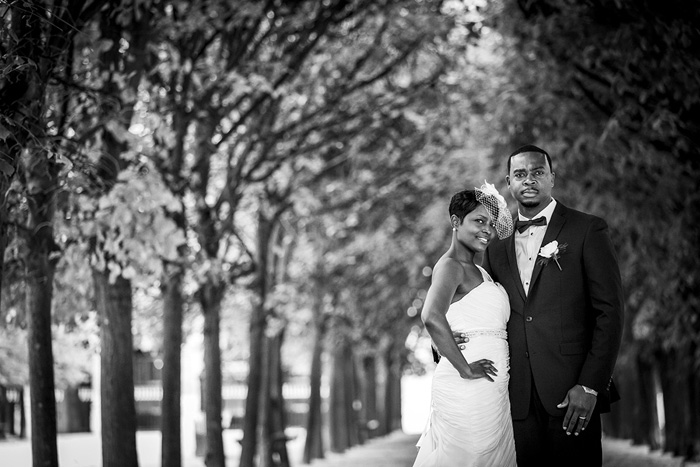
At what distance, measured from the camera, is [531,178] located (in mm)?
7023

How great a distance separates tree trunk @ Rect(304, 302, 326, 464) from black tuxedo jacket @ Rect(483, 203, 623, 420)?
19.9 meters

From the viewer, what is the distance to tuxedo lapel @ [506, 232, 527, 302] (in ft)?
23.4

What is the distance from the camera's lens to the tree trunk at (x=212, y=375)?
1680cm

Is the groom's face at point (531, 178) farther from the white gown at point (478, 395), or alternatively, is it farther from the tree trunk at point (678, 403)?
the tree trunk at point (678, 403)

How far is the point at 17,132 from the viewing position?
26.6ft

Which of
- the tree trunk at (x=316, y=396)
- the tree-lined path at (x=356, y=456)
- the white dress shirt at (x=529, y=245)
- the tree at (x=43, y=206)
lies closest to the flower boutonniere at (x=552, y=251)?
the white dress shirt at (x=529, y=245)

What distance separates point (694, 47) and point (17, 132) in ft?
20.9

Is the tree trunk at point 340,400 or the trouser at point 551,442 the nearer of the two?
the trouser at point 551,442

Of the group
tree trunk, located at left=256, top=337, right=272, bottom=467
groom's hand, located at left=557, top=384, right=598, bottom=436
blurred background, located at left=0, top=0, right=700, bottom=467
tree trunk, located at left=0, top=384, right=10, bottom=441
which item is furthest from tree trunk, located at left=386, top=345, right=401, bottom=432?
groom's hand, located at left=557, top=384, right=598, bottom=436

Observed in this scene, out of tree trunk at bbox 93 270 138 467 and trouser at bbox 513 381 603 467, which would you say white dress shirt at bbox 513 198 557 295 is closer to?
trouser at bbox 513 381 603 467

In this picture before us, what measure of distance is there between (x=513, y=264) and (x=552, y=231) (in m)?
0.39

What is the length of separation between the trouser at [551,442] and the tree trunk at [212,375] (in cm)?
1031

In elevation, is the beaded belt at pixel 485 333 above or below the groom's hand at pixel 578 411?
above

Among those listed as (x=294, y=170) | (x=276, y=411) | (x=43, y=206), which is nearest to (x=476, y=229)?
(x=43, y=206)
